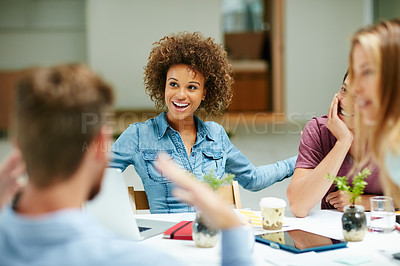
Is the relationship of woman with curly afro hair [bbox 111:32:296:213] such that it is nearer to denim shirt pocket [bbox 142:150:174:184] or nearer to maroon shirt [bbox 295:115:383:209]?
denim shirt pocket [bbox 142:150:174:184]

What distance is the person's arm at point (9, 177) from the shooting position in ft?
3.26

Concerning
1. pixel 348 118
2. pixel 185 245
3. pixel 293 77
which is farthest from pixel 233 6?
pixel 185 245

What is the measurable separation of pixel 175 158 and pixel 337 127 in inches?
28.7

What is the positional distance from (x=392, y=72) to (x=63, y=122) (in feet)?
2.36

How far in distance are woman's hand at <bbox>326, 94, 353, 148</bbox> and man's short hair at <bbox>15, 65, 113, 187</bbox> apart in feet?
4.32

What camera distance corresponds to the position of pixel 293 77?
319 inches

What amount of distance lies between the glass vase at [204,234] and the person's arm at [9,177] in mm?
565

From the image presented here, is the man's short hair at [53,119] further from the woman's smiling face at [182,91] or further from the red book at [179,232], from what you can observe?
the woman's smiling face at [182,91]

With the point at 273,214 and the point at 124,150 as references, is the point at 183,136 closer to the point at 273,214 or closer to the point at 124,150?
the point at 124,150

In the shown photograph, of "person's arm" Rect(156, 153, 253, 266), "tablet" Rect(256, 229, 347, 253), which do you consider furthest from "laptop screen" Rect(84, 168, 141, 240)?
"person's arm" Rect(156, 153, 253, 266)

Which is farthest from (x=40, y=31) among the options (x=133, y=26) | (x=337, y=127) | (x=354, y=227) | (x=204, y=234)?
(x=354, y=227)

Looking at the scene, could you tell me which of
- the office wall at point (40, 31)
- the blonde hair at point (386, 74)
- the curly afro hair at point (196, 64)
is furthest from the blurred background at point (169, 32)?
the blonde hair at point (386, 74)

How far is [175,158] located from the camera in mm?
2213

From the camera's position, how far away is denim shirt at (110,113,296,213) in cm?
217
